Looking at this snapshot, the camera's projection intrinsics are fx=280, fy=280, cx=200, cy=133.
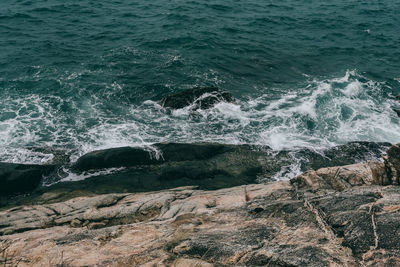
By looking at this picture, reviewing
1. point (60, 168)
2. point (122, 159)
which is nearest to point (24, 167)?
point (60, 168)

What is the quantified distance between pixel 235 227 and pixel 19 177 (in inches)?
603

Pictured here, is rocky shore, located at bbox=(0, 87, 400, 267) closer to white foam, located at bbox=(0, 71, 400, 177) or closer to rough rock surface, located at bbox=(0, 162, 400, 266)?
rough rock surface, located at bbox=(0, 162, 400, 266)

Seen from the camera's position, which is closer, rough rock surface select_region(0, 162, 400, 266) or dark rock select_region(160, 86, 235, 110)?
rough rock surface select_region(0, 162, 400, 266)

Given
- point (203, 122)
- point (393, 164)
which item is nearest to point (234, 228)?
point (393, 164)

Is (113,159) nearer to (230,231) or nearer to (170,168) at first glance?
(170,168)

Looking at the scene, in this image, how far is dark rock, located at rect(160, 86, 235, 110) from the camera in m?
27.5

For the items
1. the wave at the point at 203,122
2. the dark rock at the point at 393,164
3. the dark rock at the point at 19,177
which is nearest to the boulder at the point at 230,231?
the dark rock at the point at 393,164

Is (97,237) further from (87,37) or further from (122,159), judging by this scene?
(87,37)

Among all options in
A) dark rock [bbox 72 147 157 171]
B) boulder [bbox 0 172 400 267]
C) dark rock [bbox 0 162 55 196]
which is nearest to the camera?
boulder [bbox 0 172 400 267]

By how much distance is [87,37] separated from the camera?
39656 mm

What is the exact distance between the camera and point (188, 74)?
32.7m

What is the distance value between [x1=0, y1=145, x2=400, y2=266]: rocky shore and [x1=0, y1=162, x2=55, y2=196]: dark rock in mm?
4845

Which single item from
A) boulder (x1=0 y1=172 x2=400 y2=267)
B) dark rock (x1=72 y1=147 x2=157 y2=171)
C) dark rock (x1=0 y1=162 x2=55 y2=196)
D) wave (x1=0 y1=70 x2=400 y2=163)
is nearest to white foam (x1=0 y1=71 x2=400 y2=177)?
wave (x1=0 y1=70 x2=400 y2=163)

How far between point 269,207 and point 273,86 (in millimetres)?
Answer: 22594
